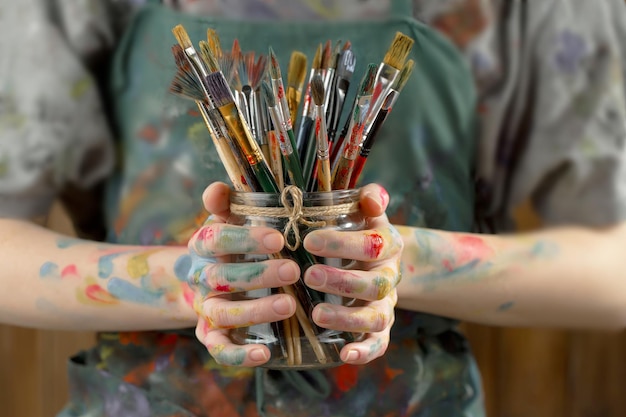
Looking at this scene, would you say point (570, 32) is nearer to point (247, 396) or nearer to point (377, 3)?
point (377, 3)

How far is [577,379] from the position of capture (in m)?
0.92

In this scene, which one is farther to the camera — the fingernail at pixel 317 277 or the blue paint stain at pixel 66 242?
the blue paint stain at pixel 66 242

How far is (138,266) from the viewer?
58cm

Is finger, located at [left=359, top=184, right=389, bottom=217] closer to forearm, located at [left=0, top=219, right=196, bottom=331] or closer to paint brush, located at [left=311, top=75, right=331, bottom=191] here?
paint brush, located at [left=311, top=75, right=331, bottom=191]

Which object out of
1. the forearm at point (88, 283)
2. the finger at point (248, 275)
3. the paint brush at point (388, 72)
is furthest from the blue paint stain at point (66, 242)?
the paint brush at point (388, 72)

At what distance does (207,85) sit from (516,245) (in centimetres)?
33

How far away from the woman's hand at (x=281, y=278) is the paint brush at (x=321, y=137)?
3cm

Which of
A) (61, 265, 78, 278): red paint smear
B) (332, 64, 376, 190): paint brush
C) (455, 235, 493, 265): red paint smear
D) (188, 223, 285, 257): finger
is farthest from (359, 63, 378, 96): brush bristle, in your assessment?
(61, 265, 78, 278): red paint smear

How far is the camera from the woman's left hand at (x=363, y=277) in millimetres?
422

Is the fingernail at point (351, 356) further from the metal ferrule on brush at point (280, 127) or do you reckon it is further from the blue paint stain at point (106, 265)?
the blue paint stain at point (106, 265)

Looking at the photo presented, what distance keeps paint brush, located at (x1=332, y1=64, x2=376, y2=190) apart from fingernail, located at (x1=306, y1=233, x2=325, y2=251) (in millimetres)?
43

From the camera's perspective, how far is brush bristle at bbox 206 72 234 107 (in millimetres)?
416

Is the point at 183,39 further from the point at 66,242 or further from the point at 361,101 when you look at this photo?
the point at 66,242

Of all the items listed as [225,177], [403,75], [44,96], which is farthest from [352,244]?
[44,96]
